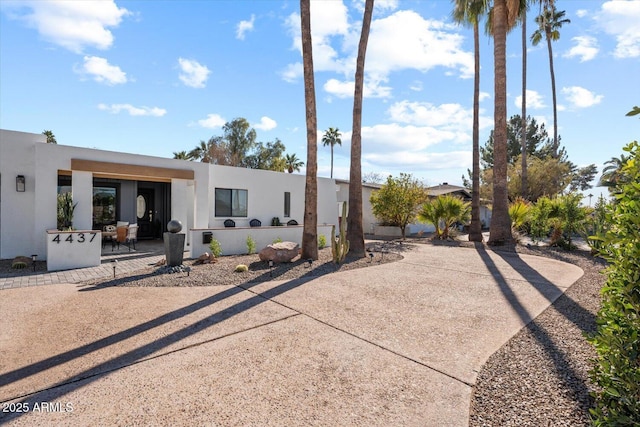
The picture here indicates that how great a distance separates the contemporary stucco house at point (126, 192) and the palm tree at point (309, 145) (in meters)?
3.66

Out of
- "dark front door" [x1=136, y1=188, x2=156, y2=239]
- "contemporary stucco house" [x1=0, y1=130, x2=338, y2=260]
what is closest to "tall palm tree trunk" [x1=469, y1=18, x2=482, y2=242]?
"contemporary stucco house" [x1=0, y1=130, x2=338, y2=260]

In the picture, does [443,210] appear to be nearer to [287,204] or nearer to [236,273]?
[287,204]

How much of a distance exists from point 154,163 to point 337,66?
8447mm

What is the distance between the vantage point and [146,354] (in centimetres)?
370

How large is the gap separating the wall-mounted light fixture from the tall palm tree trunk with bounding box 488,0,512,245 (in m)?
17.6

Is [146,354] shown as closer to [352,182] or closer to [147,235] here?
[352,182]

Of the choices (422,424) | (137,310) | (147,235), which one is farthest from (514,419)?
(147,235)

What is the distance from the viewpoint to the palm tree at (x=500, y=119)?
44.4 feet

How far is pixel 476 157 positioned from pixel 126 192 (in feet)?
58.6

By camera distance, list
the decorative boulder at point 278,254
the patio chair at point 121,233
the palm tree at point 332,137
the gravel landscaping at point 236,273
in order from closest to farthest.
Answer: the gravel landscaping at point 236,273 < the decorative boulder at point 278,254 < the patio chair at point 121,233 < the palm tree at point 332,137

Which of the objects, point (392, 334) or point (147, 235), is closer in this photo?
point (392, 334)

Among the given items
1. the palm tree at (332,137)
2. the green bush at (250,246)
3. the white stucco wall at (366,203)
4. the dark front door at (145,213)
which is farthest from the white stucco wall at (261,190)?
the palm tree at (332,137)

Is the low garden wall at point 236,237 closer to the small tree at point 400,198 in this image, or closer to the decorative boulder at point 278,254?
the decorative boulder at point 278,254

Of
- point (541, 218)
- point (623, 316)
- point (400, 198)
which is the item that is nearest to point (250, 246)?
point (400, 198)
